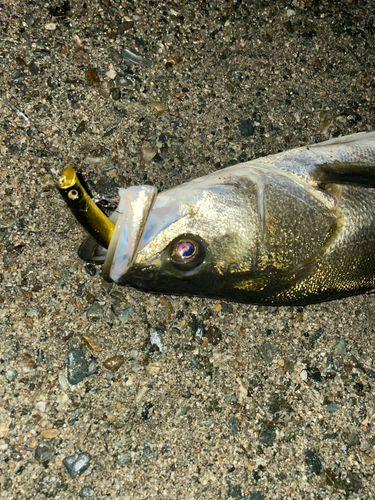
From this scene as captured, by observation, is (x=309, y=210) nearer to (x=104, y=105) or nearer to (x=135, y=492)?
(x=104, y=105)

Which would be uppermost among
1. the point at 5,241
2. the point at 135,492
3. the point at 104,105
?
the point at 104,105

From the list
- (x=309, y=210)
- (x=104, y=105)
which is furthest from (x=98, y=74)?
(x=309, y=210)

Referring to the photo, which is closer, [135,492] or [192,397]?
[135,492]

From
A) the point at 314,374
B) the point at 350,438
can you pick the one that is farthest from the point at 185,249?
the point at 350,438

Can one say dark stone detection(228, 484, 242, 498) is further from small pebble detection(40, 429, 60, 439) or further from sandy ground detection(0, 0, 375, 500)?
small pebble detection(40, 429, 60, 439)

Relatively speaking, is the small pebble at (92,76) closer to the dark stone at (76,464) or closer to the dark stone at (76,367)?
the dark stone at (76,367)

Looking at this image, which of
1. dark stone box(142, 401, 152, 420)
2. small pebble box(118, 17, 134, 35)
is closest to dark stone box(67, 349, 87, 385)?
dark stone box(142, 401, 152, 420)
